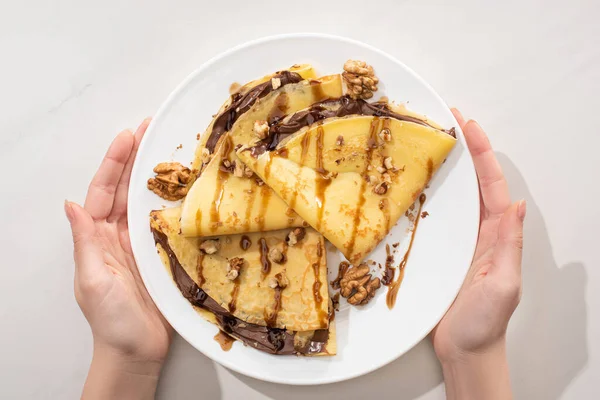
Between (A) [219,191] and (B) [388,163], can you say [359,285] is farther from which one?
(A) [219,191]

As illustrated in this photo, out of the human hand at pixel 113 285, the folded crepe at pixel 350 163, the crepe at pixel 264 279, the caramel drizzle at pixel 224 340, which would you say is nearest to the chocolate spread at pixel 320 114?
the folded crepe at pixel 350 163

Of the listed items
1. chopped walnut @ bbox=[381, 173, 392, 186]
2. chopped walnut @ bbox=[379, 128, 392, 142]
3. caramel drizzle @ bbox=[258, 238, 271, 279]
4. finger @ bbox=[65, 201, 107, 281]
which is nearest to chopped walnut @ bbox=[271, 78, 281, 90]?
chopped walnut @ bbox=[379, 128, 392, 142]

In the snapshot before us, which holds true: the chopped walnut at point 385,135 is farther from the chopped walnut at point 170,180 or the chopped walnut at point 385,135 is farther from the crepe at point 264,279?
the chopped walnut at point 170,180

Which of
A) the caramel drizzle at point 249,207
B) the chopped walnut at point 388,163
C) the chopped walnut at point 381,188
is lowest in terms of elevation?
the caramel drizzle at point 249,207

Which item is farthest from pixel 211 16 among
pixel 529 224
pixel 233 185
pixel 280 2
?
pixel 529 224

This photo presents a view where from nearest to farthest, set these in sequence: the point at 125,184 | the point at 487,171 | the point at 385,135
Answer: the point at 385,135, the point at 487,171, the point at 125,184

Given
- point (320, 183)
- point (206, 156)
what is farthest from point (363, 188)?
point (206, 156)
